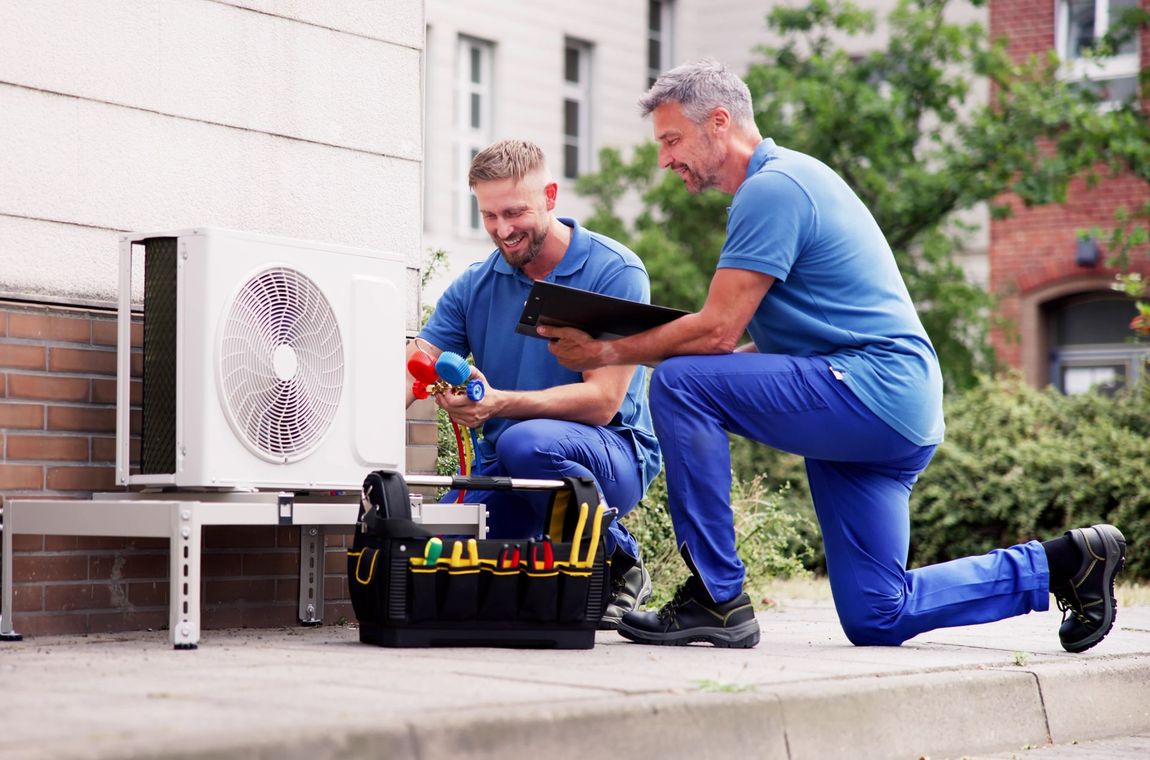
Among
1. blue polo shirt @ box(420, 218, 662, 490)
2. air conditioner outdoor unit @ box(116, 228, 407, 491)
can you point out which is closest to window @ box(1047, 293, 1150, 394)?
blue polo shirt @ box(420, 218, 662, 490)

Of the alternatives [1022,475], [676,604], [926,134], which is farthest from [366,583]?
[926,134]

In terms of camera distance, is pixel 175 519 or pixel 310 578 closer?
pixel 175 519

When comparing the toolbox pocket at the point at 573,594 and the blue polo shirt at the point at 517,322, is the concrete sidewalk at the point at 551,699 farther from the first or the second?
the blue polo shirt at the point at 517,322

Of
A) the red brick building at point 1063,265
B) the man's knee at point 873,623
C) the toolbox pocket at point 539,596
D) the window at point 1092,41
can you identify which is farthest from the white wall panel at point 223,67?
the window at point 1092,41

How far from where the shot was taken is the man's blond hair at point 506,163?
511 centimetres

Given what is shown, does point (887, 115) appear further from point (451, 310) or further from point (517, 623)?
point (517, 623)

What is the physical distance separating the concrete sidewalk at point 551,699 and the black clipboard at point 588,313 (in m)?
0.90

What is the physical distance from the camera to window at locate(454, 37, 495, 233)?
1853 cm

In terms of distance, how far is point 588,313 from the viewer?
4.57 meters

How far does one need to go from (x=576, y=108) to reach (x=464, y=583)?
54.3ft

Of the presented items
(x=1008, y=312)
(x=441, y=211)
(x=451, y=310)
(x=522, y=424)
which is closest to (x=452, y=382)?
(x=522, y=424)

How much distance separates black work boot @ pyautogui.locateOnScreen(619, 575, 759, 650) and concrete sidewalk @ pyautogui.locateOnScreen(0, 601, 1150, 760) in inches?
3.0

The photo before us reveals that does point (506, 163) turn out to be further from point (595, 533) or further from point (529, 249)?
point (595, 533)

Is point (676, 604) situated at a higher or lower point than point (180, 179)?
lower
